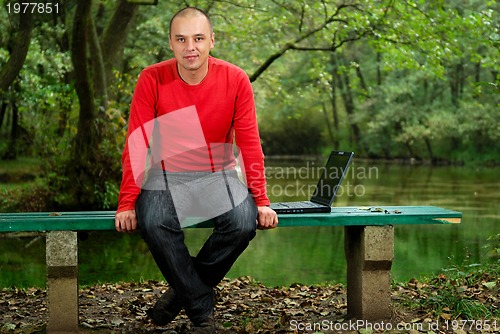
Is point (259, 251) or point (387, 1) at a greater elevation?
point (387, 1)

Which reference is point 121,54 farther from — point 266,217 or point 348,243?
point 266,217

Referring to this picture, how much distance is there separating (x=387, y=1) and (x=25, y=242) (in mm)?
7830

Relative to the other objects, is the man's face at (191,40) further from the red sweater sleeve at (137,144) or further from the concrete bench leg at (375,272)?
the concrete bench leg at (375,272)

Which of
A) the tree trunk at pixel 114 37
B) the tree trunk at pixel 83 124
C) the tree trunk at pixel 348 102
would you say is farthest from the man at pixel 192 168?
the tree trunk at pixel 348 102

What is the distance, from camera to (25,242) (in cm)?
1220

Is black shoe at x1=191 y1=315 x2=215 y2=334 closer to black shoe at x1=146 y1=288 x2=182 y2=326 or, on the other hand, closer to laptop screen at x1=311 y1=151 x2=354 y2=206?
black shoe at x1=146 y1=288 x2=182 y2=326

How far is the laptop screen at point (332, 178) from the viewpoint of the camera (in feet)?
16.7

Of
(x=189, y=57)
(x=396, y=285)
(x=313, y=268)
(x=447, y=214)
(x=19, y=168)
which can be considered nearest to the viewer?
(x=189, y=57)

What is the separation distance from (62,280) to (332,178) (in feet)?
6.37

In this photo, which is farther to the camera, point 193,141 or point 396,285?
point 396,285

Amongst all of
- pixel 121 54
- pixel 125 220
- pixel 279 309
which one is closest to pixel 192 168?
pixel 125 220

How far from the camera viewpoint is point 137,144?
183 inches

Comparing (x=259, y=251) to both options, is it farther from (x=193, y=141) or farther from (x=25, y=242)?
(x=193, y=141)

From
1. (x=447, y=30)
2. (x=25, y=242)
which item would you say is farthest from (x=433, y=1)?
(x=25, y=242)
